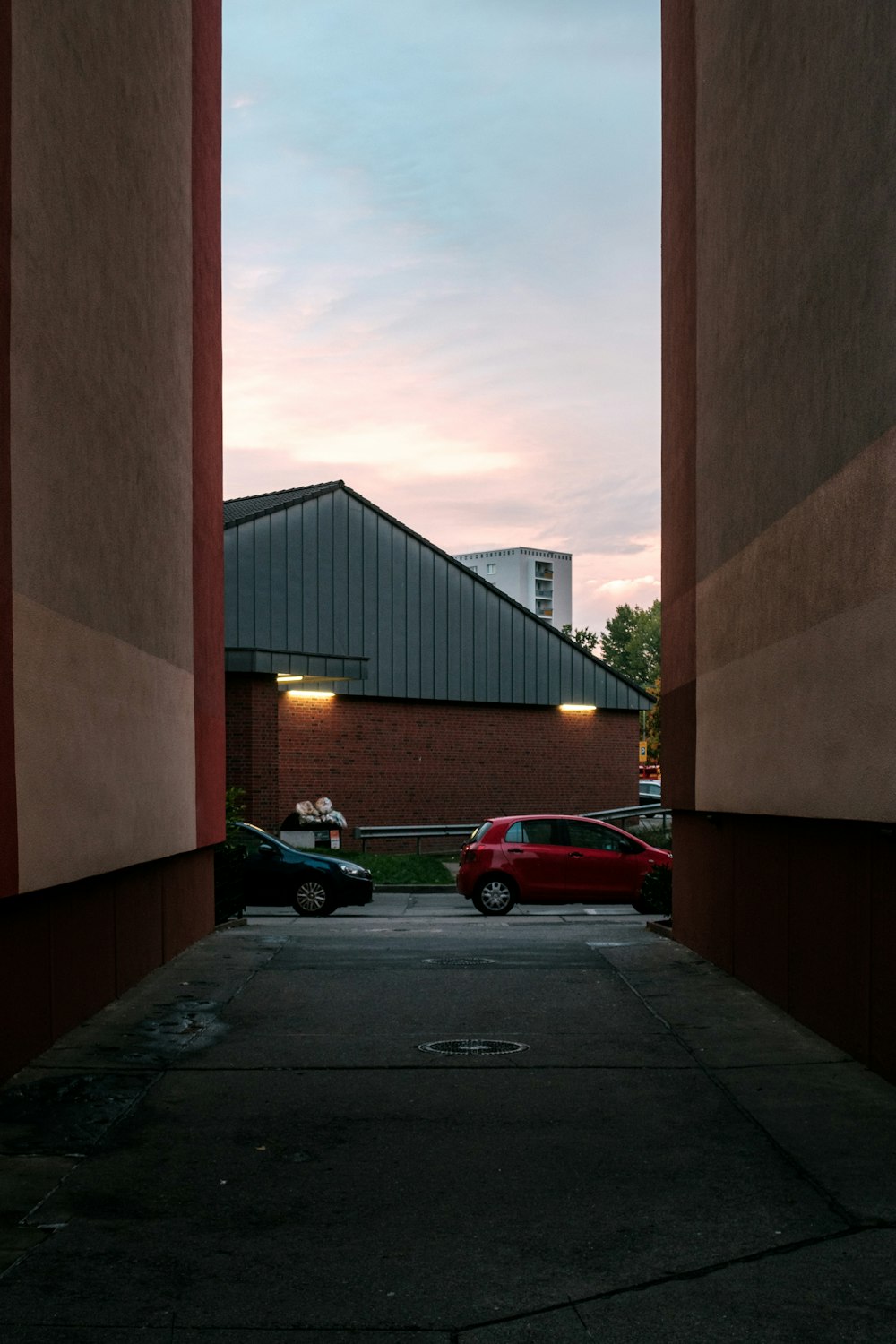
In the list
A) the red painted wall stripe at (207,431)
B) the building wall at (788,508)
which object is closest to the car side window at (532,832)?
the red painted wall stripe at (207,431)

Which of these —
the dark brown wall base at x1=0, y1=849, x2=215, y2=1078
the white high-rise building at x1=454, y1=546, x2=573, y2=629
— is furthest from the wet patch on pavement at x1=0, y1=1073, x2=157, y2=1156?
the white high-rise building at x1=454, y1=546, x2=573, y2=629

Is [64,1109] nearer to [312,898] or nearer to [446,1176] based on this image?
[446,1176]

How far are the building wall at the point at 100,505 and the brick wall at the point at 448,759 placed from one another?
58.3ft

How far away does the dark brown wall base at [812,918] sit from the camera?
28.4ft

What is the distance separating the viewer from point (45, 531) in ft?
30.5

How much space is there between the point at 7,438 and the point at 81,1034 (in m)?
4.43

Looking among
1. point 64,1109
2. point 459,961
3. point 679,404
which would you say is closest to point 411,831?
point 679,404

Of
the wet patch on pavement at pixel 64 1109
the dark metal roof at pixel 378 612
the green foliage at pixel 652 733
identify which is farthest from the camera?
the green foliage at pixel 652 733

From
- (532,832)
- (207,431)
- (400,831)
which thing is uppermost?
(207,431)

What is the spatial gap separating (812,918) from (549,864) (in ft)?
42.8

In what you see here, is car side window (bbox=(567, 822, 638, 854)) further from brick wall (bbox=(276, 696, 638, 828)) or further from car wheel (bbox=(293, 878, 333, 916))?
brick wall (bbox=(276, 696, 638, 828))

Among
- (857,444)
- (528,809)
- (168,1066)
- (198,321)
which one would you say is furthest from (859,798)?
(528,809)

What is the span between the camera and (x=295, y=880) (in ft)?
73.0

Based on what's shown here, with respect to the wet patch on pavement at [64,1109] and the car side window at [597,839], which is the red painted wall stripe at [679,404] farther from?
the wet patch on pavement at [64,1109]
